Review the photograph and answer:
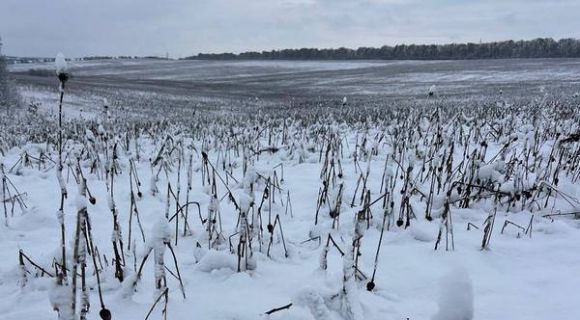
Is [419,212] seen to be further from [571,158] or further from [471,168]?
[571,158]

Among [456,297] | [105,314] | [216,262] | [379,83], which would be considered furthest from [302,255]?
[379,83]

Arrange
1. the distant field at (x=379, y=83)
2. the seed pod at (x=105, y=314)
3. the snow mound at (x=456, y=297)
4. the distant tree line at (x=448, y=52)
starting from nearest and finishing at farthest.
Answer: the snow mound at (x=456, y=297) < the seed pod at (x=105, y=314) < the distant field at (x=379, y=83) < the distant tree line at (x=448, y=52)

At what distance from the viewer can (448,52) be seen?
89812mm

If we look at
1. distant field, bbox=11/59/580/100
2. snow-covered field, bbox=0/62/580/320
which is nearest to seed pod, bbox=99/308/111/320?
snow-covered field, bbox=0/62/580/320

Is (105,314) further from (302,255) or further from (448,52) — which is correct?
(448,52)

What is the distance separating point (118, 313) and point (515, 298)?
2.15 m

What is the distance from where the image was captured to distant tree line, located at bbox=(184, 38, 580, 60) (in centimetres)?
7669

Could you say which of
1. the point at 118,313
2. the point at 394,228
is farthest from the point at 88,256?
the point at 394,228

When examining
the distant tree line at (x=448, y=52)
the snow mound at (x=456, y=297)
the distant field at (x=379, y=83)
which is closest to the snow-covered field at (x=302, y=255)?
the snow mound at (x=456, y=297)

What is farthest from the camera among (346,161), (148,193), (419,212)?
(346,161)

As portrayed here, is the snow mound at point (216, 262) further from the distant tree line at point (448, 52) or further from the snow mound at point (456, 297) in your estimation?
the distant tree line at point (448, 52)

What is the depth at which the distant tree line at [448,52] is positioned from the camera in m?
76.7

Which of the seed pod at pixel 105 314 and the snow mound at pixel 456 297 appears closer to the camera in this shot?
the snow mound at pixel 456 297

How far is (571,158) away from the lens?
482cm
